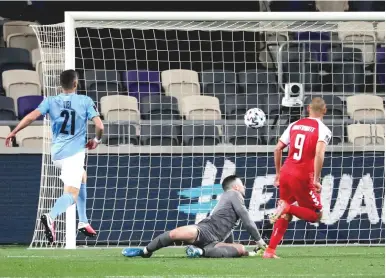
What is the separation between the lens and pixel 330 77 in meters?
17.7

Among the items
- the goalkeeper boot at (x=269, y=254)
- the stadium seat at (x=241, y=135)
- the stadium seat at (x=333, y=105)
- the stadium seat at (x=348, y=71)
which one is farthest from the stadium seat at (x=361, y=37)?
the goalkeeper boot at (x=269, y=254)

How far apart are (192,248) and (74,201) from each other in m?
1.56

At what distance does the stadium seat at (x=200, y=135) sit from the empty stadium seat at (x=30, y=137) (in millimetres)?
1862

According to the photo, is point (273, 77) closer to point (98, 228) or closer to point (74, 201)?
point (98, 228)

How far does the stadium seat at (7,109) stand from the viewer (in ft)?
55.1

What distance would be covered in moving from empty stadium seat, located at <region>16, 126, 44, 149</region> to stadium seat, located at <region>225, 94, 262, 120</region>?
2.49 meters

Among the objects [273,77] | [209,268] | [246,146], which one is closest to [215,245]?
[209,268]

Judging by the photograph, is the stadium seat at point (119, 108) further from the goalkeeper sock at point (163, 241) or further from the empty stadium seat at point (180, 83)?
the goalkeeper sock at point (163, 241)

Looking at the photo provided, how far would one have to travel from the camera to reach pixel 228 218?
12.1m

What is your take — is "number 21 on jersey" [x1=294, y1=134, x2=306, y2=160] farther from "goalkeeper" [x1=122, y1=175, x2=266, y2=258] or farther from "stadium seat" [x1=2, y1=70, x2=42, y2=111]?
"stadium seat" [x1=2, y1=70, x2=42, y2=111]

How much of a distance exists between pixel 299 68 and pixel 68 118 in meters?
4.88

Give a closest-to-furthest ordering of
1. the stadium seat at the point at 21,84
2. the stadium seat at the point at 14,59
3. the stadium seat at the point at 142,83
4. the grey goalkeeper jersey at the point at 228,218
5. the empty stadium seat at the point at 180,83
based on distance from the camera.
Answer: the grey goalkeeper jersey at the point at 228,218
the empty stadium seat at the point at 180,83
the stadium seat at the point at 142,83
the stadium seat at the point at 21,84
the stadium seat at the point at 14,59

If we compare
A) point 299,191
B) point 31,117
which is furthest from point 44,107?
point 299,191

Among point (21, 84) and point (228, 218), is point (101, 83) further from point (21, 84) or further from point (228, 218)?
point (228, 218)
